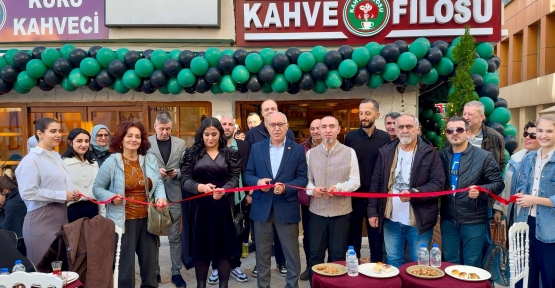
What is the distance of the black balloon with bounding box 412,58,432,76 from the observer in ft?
19.4

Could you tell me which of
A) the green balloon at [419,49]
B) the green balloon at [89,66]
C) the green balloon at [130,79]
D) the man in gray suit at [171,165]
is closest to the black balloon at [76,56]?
the green balloon at [89,66]

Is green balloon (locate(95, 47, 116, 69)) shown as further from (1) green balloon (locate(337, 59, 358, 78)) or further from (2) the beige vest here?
(2) the beige vest

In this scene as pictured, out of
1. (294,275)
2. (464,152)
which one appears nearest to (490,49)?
(464,152)

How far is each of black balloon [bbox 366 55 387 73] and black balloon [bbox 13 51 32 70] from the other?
5076 mm

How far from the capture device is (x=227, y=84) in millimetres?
6129

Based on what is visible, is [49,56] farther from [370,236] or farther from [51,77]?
[370,236]

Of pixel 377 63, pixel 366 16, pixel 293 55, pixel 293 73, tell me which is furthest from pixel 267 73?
pixel 366 16

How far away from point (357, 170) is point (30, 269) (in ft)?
9.74

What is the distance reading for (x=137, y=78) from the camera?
6129mm

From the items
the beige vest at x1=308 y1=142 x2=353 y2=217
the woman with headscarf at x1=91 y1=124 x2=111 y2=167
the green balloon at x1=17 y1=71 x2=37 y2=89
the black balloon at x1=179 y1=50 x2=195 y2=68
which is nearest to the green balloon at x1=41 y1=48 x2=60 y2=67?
the green balloon at x1=17 y1=71 x2=37 y2=89

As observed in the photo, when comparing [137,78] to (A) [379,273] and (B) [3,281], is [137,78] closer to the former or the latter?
(B) [3,281]

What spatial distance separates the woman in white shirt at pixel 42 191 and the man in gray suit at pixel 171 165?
1.13 metres

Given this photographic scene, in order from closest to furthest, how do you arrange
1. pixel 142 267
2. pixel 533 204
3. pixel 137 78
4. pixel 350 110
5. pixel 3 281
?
pixel 3 281, pixel 533 204, pixel 142 267, pixel 137 78, pixel 350 110

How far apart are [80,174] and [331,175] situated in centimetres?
262
